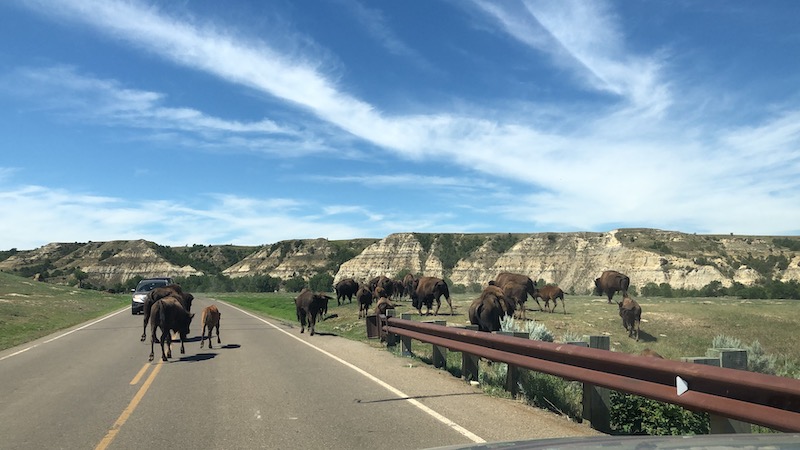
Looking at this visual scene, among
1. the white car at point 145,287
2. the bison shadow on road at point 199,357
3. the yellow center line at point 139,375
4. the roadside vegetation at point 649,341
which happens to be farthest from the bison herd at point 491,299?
the white car at point 145,287

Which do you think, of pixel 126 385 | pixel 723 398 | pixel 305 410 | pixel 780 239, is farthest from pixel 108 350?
pixel 780 239

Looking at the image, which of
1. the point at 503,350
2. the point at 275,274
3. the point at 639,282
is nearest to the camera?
the point at 503,350

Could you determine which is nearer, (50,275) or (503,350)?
(503,350)

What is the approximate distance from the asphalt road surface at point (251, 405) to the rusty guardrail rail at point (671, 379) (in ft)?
2.38

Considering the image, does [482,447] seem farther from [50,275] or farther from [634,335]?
[50,275]

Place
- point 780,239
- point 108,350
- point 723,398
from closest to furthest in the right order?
point 723,398
point 108,350
point 780,239

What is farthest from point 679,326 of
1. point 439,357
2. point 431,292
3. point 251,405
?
point 251,405

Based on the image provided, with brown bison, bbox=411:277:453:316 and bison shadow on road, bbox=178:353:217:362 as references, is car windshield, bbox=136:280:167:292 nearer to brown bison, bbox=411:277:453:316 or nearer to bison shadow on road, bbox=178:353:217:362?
brown bison, bbox=411:277:453:316

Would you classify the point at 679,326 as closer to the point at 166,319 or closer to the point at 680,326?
the point at 680,326

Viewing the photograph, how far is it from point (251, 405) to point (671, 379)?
18.9 feet

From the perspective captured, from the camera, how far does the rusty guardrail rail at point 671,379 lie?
4762 mm

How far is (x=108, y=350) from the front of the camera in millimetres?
16688

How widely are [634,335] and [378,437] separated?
59.4 ft

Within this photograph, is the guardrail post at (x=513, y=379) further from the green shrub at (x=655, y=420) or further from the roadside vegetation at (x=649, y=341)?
the green shrub at (x=655, y=420)
